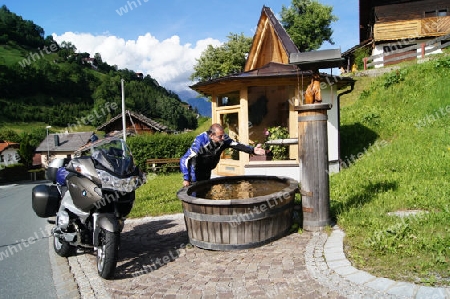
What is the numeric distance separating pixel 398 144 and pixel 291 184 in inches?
265

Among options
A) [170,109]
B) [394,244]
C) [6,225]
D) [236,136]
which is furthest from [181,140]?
[170,109]

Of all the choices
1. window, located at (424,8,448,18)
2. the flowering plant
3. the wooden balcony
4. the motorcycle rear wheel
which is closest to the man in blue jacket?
the motorcycle rear wheel

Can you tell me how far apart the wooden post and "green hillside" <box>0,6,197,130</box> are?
68.4 metres

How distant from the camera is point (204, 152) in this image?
5688mm

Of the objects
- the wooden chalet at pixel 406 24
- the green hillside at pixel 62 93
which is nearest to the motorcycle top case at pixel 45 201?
the wooden chalet at pixel 406 24

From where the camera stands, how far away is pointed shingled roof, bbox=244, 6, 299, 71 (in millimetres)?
12633

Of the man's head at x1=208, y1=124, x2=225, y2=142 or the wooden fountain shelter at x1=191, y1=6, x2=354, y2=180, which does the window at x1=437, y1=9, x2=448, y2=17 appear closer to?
the wooden fountain shelter at x1=191, y1=6, x2=354, y2=180

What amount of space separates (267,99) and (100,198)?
31.7 feet

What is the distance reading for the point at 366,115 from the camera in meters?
14.1

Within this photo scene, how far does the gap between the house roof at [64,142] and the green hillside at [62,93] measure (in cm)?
907

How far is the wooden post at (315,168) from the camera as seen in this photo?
5066 mm

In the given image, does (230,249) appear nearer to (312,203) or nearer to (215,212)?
(215,212)

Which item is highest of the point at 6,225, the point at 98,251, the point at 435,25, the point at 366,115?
the point at 435,25

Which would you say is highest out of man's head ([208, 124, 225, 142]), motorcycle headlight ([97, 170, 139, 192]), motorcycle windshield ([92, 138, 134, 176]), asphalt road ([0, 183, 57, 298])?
man's head ([208, 124, 225, 142])
